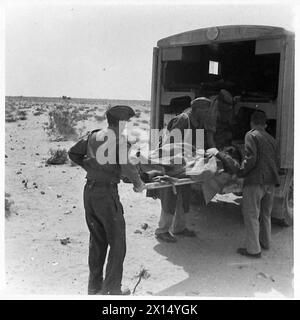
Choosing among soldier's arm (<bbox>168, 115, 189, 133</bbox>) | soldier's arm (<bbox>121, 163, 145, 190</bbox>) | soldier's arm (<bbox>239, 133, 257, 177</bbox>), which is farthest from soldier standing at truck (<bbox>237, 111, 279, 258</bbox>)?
soldier's arm (<bbox>121, 163, 145, 190</bbox>)

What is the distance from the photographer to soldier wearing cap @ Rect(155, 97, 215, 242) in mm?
6176

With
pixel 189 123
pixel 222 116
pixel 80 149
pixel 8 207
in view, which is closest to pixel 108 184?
pixel 80 149

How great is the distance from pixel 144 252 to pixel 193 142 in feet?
5.45

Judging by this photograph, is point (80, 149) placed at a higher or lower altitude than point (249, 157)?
higher

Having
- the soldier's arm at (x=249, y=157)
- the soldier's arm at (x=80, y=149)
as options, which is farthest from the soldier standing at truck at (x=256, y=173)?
the soldier's arm at (x=80, y=149)

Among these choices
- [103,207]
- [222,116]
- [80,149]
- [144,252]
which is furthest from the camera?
[222,116]

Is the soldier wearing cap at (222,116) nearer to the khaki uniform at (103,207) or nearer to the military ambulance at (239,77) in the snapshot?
the military ambulance at (239,77)

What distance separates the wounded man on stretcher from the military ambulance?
115 cm

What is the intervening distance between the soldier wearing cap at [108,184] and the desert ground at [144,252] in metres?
0.65

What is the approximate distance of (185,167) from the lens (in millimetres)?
5281

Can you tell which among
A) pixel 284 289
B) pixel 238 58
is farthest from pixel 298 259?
pixel 238 58

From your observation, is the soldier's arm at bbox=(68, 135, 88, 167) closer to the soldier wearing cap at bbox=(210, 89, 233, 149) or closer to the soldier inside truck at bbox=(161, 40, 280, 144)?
the soldier wearing cap at bbox=(210, 89, 233, 149)

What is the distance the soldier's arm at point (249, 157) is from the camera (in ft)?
18.9

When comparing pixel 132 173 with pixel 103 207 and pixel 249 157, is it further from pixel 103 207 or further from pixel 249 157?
pixel 249 157
